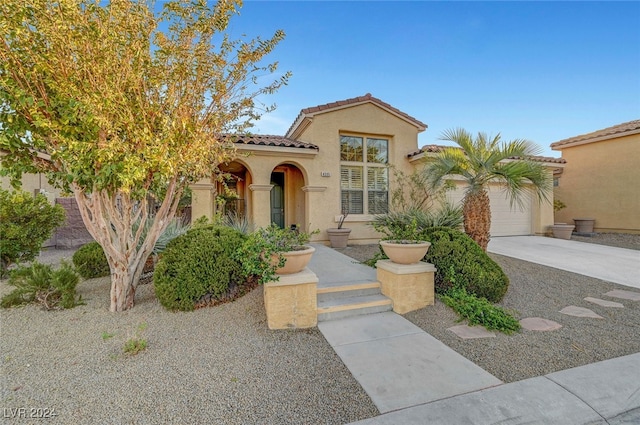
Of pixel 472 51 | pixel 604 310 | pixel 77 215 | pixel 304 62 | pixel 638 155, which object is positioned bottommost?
pixel 604 310

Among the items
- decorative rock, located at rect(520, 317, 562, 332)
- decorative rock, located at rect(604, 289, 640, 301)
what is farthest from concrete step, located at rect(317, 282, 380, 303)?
decorative rock, located at rect(604, 289, 640, 301)

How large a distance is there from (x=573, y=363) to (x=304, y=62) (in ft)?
29.5

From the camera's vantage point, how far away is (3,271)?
5.88 meters

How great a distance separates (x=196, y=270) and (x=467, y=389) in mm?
3849

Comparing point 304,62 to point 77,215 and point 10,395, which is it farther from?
point 77,215

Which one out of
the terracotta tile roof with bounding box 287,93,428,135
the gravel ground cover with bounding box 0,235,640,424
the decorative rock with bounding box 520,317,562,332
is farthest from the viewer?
the terracotta tile roof with bounding box 287,93,428,135

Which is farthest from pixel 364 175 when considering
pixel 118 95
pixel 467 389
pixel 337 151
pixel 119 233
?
pixel 467 389

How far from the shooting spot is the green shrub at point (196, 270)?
13.8 feet

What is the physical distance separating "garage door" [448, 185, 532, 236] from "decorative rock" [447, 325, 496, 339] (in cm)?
1014

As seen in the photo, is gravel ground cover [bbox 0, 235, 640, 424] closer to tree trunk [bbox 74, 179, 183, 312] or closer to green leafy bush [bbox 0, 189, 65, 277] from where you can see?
tree trunk [bbox 74, 179, 183, 312]

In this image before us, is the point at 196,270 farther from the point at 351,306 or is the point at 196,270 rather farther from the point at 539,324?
the point at 539,324

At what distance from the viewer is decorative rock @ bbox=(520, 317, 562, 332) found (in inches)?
148

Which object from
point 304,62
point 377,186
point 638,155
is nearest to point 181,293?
point 304,62

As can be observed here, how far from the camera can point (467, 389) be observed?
251cm
